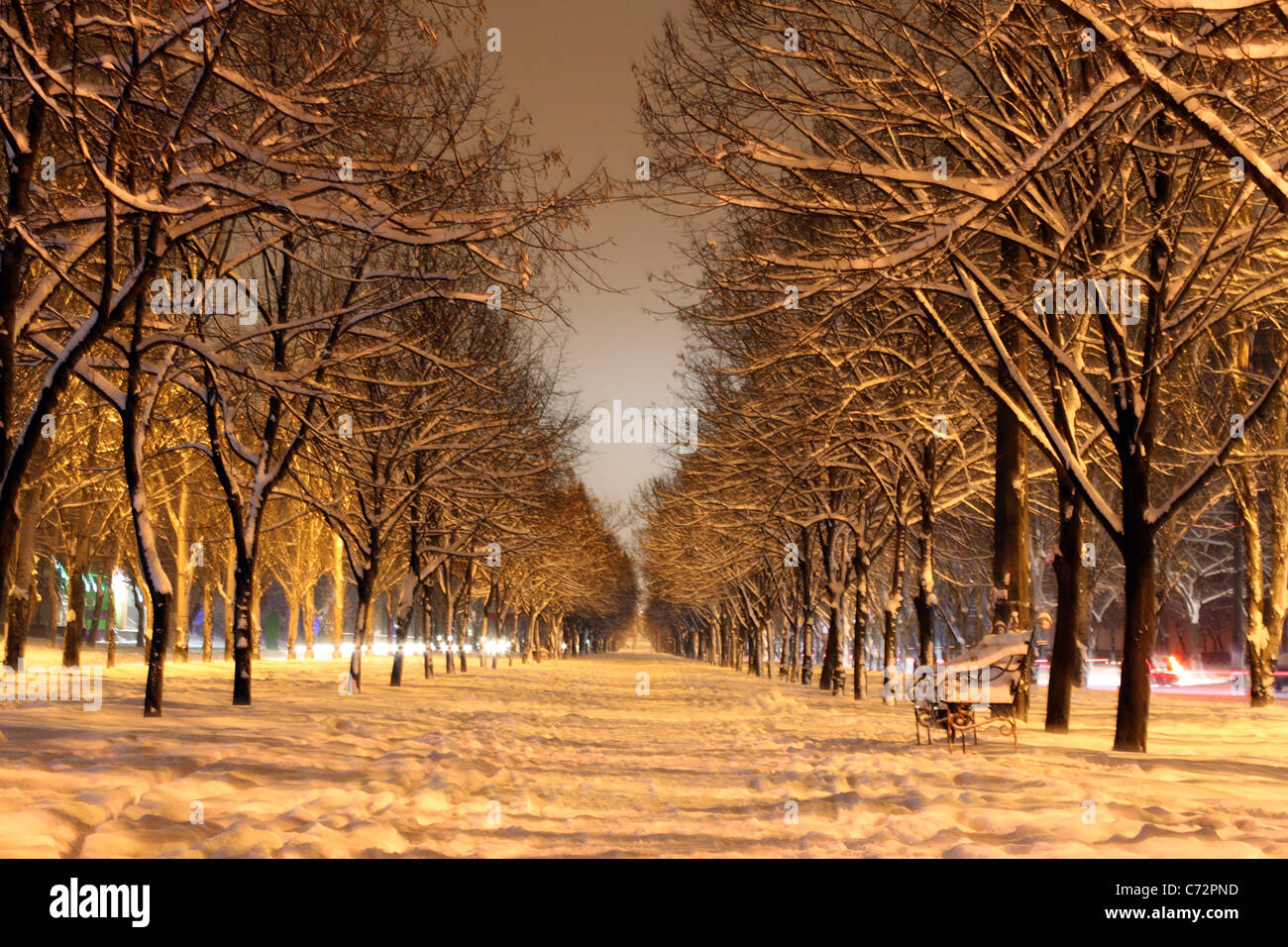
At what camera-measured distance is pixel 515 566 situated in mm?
56062

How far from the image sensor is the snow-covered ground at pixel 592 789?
6.96 meters

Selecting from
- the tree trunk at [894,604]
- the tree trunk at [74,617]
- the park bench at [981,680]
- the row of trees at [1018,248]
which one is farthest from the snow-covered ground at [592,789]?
the tree trunk at [74,617]

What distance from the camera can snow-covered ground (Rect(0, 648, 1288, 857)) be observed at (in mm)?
6957

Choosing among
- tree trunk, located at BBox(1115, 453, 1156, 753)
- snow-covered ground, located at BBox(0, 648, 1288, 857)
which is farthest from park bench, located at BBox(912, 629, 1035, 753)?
tree trunk, located at BBox(1115, 453, 1156, 753)

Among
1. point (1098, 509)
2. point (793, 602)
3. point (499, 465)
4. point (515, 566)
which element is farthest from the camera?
point (515, 566)

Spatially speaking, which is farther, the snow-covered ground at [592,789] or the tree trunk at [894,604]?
the tree trunk at [894,604]

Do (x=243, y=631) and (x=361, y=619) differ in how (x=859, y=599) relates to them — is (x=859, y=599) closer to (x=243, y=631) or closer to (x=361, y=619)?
(x=361, y=619)

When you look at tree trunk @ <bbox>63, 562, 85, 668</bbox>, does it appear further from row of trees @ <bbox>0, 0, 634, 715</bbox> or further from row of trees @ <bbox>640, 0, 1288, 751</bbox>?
row of trees @ <bbox>640, 0, 1288, 751</bbox>

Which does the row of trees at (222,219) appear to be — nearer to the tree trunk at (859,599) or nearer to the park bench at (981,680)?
the park bench at (981,680)

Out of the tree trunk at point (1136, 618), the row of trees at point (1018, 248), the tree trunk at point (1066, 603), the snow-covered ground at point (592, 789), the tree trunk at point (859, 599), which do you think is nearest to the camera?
the snow-covered ground at point (592, 789)

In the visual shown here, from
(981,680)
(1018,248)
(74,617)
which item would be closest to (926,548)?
(1018,248)
